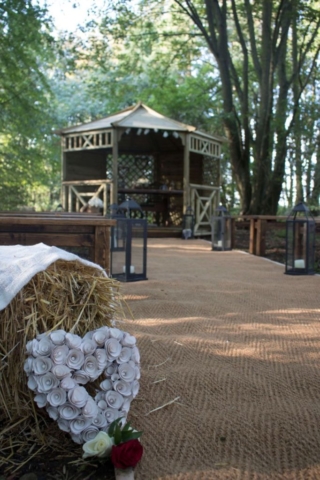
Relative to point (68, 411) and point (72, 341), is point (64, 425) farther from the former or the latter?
point (72, 341)

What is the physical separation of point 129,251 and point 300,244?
212cm

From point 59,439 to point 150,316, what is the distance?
5.94 ft

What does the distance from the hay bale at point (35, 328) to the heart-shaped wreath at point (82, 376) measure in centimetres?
7

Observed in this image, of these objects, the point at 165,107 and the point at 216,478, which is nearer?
the point at 216,478

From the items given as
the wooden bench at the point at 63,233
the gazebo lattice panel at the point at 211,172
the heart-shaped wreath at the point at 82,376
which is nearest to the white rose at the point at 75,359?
the heart-shaped wreath at the point at 82,376

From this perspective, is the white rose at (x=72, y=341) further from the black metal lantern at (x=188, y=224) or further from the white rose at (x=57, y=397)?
the black metal lantern at (x=188, y=224)

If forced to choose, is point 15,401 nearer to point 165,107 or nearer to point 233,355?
point 233,355

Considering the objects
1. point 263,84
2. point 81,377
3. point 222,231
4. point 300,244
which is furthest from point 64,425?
point 263,84

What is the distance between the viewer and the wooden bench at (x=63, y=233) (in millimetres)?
3666

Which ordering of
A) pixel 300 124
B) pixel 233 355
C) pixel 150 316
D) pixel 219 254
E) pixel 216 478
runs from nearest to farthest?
pixel 216 478 → pixel 233 355 → pixel 150 316 → pixel 219 254 → pixel 300 124

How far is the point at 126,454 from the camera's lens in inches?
52.1

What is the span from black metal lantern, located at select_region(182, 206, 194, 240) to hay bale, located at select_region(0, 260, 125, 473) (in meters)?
11.0

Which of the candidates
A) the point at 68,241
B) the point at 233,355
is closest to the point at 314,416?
the point at 233,355

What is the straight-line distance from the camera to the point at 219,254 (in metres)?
8.50
